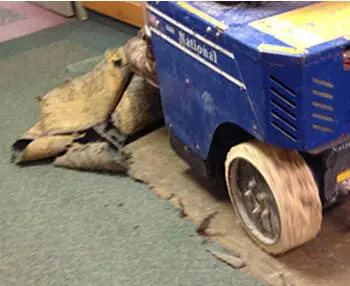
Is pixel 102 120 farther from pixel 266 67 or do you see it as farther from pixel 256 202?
pixel 266 67

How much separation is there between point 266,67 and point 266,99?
0.21 feet

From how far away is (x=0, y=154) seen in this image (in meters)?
1.89

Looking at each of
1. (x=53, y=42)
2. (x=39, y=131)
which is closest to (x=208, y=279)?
(x=39, y=131)

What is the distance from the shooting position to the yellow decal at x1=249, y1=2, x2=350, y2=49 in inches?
43.9

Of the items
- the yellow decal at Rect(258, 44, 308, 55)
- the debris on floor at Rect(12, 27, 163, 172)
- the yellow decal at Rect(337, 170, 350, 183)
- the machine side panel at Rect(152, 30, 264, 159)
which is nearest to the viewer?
the yellow decal at Rect(258, 44, 308, 55)

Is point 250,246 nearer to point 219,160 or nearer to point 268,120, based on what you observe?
point 219,160

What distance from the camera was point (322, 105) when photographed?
112 centimetres

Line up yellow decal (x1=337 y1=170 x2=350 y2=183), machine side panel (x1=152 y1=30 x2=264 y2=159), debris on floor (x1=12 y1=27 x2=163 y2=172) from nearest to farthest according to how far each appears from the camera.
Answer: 1. machine side panel (x1=152 y1=30 x2=264 y2=159)
2. yellow decal (x1=337 y1=170 x2=350 y2=183)
3. debris on floor (x1=12 y1=27 x2=163 y2=172)

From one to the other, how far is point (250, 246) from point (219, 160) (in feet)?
0.75

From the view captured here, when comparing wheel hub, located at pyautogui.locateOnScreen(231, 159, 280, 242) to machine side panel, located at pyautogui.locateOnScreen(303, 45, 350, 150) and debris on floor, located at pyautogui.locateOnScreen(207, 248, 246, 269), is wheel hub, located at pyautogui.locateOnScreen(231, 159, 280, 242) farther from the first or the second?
machine side panel, located at pyautogui.locateOnScreen(303, 45, 350, 150)

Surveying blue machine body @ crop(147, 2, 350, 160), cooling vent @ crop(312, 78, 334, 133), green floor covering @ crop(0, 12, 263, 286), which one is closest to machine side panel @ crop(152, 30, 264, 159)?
blue machine body @ crop(147, 2, 350, 160)

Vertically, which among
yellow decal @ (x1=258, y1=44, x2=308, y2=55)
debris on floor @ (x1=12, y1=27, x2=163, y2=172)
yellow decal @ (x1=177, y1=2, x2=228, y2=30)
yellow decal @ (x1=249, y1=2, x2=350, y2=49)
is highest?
yellow decal @ (x1=177, y1=2, x2=228, y2=30)

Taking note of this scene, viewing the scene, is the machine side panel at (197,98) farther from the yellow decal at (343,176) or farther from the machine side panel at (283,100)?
the yellow decal at (343,176)

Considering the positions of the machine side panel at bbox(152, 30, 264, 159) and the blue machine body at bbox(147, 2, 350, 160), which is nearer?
the blue machine body at bbox(147, 2, 350, 160)
